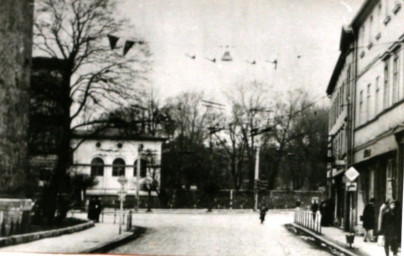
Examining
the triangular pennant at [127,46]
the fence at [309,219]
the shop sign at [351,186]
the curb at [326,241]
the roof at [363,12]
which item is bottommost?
the curb at [326,241]

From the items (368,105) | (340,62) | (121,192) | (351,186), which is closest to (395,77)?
(368,105)

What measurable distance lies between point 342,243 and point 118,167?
231 cm

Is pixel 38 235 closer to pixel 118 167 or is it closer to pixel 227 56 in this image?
pixel 118 167

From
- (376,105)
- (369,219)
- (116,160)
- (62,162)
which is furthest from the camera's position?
(62,162)

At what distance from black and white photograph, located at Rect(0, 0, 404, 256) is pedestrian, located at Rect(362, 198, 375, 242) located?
0.5 inches

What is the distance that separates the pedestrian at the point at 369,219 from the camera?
680 cm

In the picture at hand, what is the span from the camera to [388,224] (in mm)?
6555

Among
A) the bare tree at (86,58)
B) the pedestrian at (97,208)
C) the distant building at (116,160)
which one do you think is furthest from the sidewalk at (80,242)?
the bare tree at (86,58)

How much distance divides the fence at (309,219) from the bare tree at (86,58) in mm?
2125

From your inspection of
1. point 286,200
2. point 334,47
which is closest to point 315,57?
point 334,47

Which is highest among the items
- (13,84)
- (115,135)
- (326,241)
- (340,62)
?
(340,62)

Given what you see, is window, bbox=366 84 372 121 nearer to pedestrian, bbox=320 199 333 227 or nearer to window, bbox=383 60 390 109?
window, bbox=383 60 390 109

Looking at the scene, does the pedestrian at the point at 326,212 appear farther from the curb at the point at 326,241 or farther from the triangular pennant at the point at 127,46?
the triangular pennant at the point at 127,46

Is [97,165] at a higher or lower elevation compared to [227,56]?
lower
